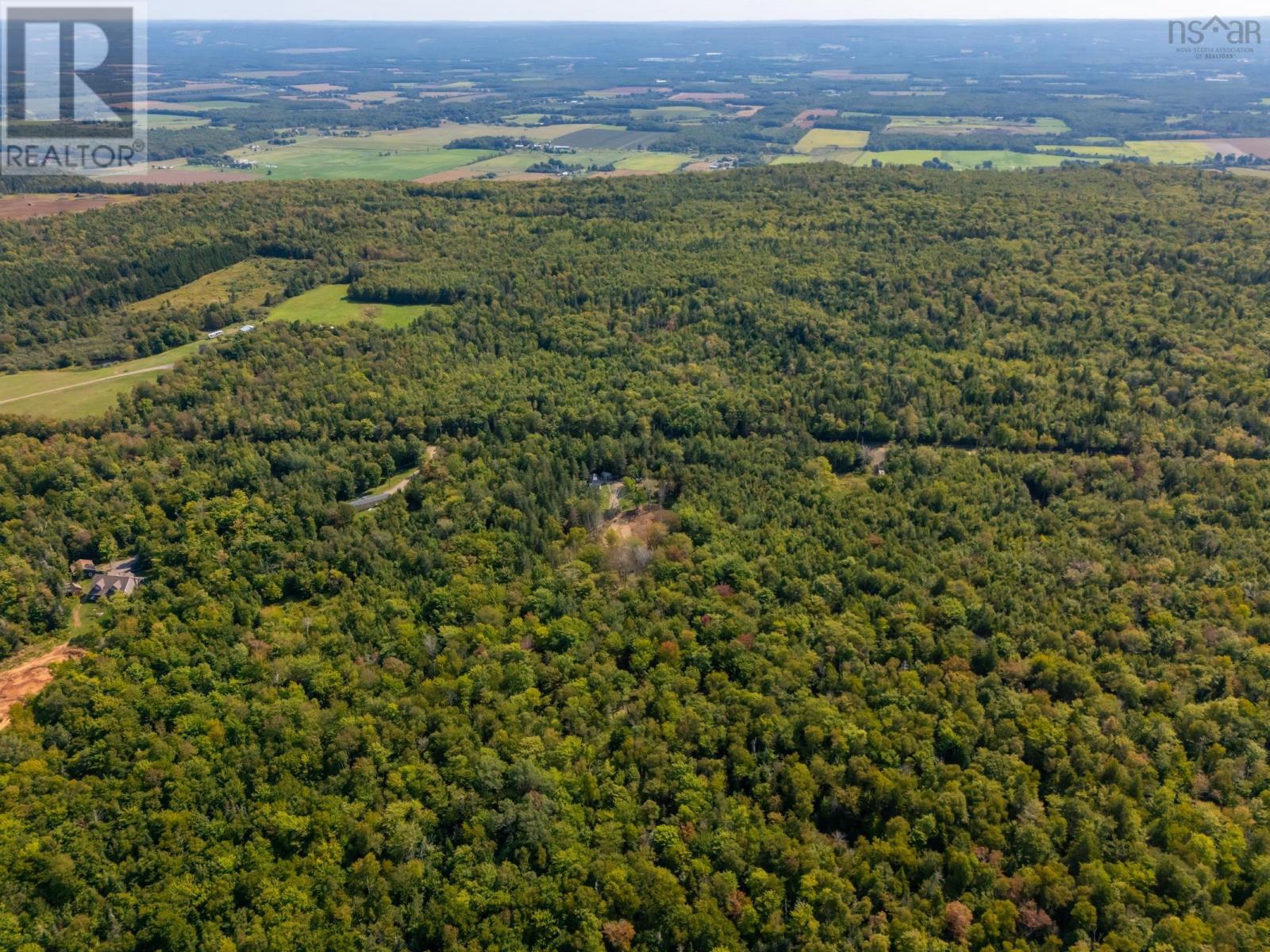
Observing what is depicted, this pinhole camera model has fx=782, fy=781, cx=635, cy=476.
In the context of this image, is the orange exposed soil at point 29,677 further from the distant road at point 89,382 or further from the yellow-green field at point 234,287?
the yellow-green field at point 234,287

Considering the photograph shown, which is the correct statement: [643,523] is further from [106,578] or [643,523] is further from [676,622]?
[106,578]

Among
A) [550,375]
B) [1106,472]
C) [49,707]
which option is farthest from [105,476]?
[1106,472]

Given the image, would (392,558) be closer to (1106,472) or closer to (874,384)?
(874,384)

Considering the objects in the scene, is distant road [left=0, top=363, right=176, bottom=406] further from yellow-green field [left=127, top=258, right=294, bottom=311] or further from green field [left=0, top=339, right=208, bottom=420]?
yellow-green field [left=127, top=258, right=294, bottom=311]

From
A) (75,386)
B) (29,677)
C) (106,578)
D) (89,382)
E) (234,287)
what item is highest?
(234,287)

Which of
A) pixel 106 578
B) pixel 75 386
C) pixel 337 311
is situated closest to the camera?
pixel 106 578

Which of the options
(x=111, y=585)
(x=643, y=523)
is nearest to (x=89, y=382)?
(x=111, y=585)

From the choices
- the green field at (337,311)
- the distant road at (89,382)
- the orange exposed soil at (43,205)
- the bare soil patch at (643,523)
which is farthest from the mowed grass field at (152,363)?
the bare soil patch at (643,523)
